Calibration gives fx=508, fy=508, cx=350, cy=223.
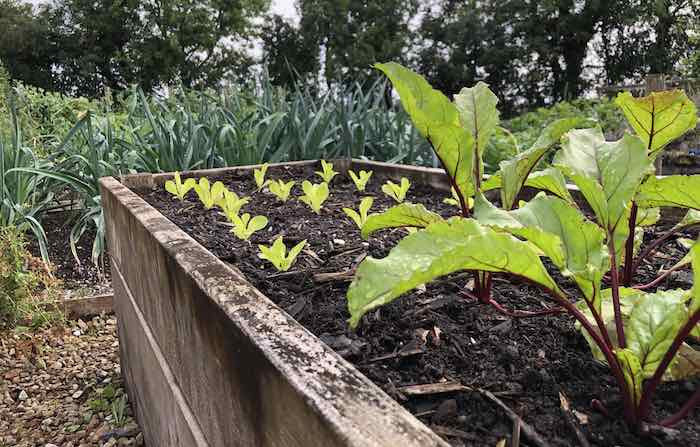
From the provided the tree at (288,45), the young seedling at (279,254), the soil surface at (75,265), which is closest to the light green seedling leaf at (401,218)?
the young seedling at (279,254)

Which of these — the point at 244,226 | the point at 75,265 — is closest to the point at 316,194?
the point at 244,226

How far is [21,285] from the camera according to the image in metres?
2.21

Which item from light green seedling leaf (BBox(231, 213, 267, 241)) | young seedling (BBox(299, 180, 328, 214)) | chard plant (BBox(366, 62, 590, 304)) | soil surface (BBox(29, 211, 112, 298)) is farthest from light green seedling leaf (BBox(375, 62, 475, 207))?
soil surface (BBox(29, 211, 112, 298))

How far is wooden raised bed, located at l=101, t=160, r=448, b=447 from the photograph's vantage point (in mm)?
440

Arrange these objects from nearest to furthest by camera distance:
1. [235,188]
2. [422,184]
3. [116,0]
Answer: [422,184] → [235,188] → [116,0]

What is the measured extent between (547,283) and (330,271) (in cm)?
53

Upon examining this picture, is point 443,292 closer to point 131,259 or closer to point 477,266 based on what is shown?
point 477,266

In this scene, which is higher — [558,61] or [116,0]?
[116,0]

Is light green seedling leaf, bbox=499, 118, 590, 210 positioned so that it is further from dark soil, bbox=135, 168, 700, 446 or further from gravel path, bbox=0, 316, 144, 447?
gravel path, bbox=0, 316, 144, 447

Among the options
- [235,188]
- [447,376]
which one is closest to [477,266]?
[447,376]

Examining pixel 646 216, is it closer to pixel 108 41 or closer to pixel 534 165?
pixel 534 165

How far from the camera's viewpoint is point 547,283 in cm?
51

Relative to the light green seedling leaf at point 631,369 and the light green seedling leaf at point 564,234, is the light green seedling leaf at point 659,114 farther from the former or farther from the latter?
the light green seedling leaf at point 631,369

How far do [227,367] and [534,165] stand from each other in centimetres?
56
